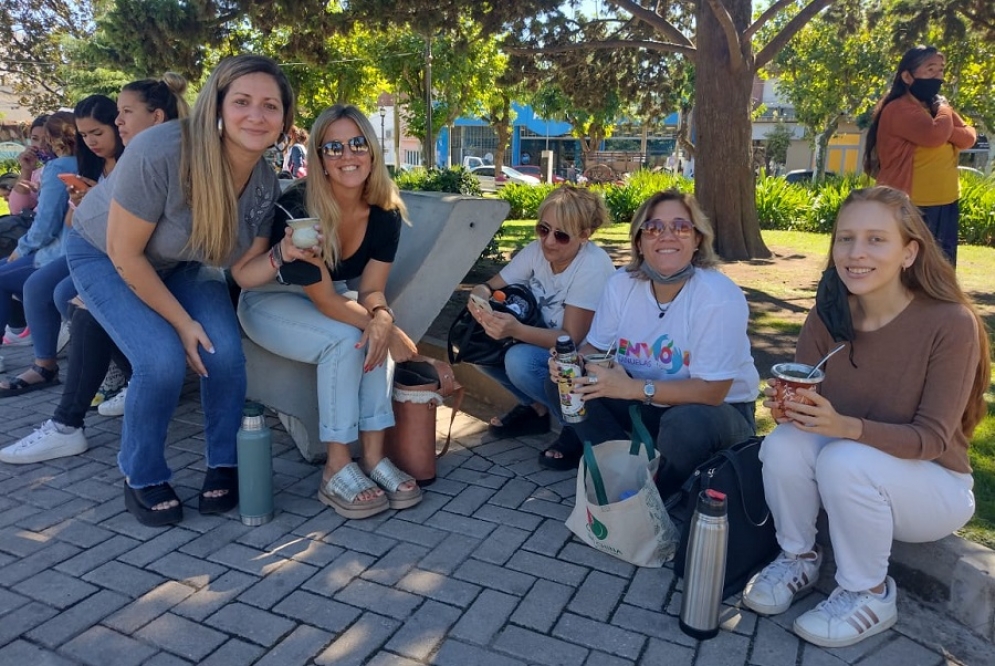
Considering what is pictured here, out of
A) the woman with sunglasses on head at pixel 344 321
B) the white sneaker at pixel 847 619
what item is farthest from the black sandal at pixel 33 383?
the white sneaker at pixel 847 619

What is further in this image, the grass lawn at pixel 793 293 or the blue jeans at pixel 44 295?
the blue jeans at pixel 44 295

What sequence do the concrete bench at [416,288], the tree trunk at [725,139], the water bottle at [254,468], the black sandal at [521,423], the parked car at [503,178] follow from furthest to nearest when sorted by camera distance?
1. the parked car at [503,178]
2. the tree trunk at [725,139]
3. the black sandal at [521,423]
4. the concrete bench at [416,288]
5. the water bottle at [254,468]

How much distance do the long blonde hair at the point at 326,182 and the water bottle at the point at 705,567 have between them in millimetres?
1897

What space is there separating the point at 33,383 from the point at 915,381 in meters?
4.83

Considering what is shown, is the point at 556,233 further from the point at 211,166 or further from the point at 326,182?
the point at 211,166

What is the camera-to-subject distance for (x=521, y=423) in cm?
423

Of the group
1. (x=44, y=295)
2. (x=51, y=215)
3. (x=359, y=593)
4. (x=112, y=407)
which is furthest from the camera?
(x=51, y=215)

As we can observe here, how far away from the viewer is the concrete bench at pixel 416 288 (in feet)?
12.2

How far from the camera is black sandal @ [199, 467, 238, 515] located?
10.7ft

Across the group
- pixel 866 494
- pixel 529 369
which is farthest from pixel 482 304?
pixel 866 494

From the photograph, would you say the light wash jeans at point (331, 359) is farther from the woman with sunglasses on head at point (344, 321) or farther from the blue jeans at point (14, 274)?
the blue jeans at point (14, 274)

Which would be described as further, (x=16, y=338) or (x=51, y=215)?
(x=16, y=338)

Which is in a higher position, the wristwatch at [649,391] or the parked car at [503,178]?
the parked car at [503,178]

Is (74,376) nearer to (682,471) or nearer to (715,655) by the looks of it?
(682,471)
